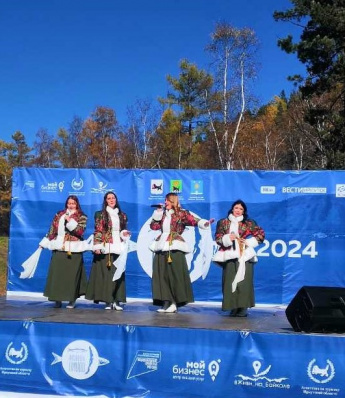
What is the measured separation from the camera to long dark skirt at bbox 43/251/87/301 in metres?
6.27

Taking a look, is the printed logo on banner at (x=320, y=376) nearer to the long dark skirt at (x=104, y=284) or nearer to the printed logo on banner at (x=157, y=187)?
the long dark skirt at (x=104, y=284)

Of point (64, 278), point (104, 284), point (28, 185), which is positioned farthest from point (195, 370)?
point (28, 185)

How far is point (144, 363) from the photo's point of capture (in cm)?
446

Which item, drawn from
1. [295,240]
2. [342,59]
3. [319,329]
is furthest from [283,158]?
[319,329]

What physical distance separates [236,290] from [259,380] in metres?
1.70

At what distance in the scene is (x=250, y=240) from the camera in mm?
6012

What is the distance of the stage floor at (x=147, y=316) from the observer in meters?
4.73

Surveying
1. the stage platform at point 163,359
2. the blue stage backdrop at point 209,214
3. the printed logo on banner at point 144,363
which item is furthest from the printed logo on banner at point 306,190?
the printed logo on banner at point 144,363

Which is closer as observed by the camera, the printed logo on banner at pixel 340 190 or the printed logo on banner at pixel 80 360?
the printed logo on banner at pixel 80 360

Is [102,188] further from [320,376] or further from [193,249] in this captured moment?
[320,376]

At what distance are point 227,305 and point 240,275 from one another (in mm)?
356

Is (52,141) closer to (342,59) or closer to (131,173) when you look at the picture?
(342,59)

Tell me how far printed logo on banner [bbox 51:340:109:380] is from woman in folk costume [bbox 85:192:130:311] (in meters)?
1.64

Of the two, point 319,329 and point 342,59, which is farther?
point 342,59
